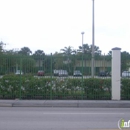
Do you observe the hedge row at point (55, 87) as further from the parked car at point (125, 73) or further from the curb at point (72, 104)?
the curb at point (72, 104)

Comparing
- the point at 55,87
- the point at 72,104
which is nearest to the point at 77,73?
the point at 55,87

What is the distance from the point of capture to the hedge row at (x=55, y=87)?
17547 millimetres

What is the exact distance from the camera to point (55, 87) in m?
17.7

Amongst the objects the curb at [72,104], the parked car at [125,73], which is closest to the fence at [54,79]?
the parked car at [125,73]

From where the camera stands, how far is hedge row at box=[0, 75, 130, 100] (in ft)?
57.6

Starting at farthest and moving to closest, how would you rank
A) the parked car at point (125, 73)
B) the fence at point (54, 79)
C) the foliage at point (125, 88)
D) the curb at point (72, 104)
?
the parked car at point (125, 73) → the fence at point (54, 79) → the foliage at point (125, 88) → the curb at point (72, 104)

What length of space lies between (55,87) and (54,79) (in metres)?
0.48

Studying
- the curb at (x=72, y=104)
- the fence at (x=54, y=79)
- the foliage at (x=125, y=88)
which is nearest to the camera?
the curb at (x=72, y=104)

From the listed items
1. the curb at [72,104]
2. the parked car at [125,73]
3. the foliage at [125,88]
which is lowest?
the curb at [72,104]

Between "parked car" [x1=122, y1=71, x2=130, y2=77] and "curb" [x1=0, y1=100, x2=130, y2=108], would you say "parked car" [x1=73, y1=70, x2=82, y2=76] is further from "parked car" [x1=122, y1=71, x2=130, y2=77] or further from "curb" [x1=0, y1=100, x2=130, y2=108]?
"parked car" [x1=122, y1=71, x2=130, y2=77]

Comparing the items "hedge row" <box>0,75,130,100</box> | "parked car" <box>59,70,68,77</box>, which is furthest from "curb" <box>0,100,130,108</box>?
"parked car" <box>59,70,68,77</box>

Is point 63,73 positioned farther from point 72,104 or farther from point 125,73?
point 125,73
